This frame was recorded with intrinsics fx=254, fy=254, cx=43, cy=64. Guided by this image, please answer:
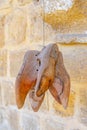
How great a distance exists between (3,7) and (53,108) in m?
0.74

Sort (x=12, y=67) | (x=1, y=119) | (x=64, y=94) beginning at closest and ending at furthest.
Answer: (x=64, y=94) → (x=12, y=67) → (x=1, y=119)

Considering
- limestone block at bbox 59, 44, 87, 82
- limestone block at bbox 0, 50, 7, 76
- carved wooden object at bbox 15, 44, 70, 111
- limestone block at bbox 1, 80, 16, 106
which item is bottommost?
limestone block at bbox 1, 80, 16, 106

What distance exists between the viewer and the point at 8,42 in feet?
5.37

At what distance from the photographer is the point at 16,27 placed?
1.56 meters

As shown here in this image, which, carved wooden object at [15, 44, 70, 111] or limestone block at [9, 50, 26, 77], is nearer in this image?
carved wooden object at [15, 44, 70, 111]

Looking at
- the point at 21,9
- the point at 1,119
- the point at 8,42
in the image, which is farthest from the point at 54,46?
the point at 1,119

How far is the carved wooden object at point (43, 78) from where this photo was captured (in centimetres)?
88

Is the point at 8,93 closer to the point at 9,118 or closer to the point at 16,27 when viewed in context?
the point at 9,118

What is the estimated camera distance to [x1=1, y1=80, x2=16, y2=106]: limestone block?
5.35ft

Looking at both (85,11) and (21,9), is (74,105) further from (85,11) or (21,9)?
(21,9)

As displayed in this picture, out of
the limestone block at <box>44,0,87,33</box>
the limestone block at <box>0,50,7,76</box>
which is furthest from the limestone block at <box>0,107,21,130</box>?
the limestone block at <box>44,0,87,33</box>

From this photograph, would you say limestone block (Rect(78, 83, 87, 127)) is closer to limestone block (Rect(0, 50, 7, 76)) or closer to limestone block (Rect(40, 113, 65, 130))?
limestone block (Rect(40, 113, 65, 130))

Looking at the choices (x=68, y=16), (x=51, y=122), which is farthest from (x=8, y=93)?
(x=68, y=16)

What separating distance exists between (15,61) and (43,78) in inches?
29.1
